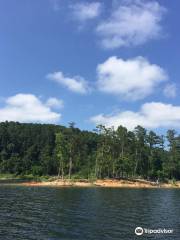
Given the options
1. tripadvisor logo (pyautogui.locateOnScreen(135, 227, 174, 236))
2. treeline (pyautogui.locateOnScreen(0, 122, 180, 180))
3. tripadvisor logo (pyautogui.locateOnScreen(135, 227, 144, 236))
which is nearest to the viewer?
tripadvisor logo (pyautogui.locateOnScreen(135, 227, 144, 236))

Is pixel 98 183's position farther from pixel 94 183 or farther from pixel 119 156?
pixel 119 156

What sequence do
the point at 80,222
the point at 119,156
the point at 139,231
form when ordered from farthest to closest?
the point at 119,156, the point at 80,222, the point at 139,231

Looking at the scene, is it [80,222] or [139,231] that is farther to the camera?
[80,222]

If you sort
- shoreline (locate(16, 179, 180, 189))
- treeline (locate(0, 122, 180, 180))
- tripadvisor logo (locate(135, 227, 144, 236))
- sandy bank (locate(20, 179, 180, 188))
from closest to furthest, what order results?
tripadvisor logo (locate(135, 227, 144, 236)) < shoreline (locate(16, 179, 180, 189)) < sandy bank (locate(20, 179, 180, 188)) < treeline (locate(0, 122, 180, 180))

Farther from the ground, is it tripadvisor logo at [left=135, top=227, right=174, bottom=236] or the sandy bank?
the sandy bank

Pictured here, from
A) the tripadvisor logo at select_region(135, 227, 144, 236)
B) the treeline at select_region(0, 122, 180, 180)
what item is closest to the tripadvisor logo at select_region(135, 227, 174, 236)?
the tripadvisor logo at select_region(135, 227, 144, 236)

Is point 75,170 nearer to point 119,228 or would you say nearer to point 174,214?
point 174,214

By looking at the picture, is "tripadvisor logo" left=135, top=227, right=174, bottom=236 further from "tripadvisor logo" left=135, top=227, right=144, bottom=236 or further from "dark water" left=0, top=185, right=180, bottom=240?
"dark water" left=0, top=185, right=180, bottom=240

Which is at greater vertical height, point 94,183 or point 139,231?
point 94,183

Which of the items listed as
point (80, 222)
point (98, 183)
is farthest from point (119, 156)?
point (80, 222)

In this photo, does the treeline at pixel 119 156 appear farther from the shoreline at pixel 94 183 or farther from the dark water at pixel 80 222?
the dark water at pixel 80 222

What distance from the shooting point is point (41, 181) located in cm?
13712

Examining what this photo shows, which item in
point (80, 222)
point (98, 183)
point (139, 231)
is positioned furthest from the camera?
point (98, 183)

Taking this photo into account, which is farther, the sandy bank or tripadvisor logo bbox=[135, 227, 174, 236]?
the sandy bank
